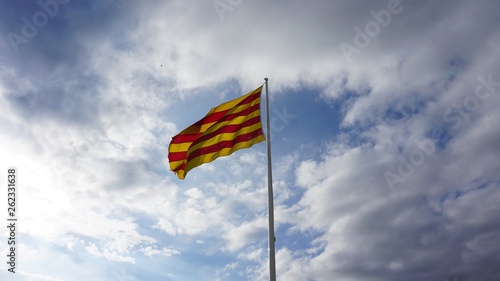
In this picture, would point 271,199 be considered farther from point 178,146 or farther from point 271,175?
point 178,146

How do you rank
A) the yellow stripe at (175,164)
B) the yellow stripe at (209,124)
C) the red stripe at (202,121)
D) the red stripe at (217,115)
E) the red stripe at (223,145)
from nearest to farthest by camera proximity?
the red stripe at (223,145)
the red stripe at (202,121)
the yellow stripe at (209,124)
the red stripe at (217,115)
the yellow stripe at (175,164)

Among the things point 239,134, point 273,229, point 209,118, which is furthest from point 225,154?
point 273,229

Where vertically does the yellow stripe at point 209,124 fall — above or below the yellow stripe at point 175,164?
above

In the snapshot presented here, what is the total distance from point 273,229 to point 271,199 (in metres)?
1.40

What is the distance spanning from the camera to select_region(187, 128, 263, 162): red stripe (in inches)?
775

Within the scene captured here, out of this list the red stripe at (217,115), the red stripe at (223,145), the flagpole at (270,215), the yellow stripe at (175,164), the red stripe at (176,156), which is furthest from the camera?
the red stripe at (176,156)

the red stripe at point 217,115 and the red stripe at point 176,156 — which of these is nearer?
the red stripe at point 217,115

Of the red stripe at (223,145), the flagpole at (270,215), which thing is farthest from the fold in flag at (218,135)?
the flagpole at (270,215)

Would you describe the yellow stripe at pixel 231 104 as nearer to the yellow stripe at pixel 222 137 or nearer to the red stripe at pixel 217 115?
the red stripe at pixel 217 115

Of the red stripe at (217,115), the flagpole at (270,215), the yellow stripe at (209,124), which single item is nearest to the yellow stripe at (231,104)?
the red stripe at (217,115)

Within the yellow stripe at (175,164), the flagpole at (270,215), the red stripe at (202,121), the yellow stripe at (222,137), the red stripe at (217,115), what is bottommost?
the flagpole at (270,215)

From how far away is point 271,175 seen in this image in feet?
58.2

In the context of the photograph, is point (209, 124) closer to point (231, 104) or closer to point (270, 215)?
point (231, 104)

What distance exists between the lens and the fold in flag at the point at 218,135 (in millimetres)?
19938
